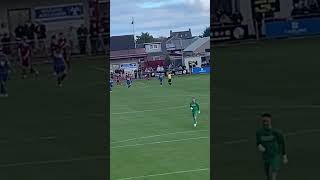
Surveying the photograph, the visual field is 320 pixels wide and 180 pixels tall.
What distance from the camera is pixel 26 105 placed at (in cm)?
1559

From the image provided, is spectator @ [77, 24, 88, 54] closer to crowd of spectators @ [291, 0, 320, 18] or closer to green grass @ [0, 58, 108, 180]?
green grass @ [0, 58, 108, 180]

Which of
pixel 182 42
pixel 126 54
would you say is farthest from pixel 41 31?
pixel 182 42

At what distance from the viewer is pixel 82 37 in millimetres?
21578

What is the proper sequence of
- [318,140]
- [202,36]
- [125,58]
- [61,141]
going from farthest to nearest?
1. [202,36]
2. [125,58]
3. [61,141]
4. [318,140]

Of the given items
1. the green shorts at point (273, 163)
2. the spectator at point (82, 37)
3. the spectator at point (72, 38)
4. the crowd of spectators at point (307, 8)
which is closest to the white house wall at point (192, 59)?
the crowd of spectators at point (307, 8)

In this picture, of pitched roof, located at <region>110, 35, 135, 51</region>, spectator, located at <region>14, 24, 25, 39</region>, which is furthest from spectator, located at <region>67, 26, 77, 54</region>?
pitched roof, located at <region>110, 35, 135, 51</region>

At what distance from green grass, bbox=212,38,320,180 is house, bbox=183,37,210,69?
60.2 ft

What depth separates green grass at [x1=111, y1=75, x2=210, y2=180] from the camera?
1027 cm

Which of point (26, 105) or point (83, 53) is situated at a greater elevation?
point (83, 53)

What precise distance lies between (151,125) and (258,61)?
850 centimetres

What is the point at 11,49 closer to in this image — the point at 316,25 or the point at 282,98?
the point at 282,98

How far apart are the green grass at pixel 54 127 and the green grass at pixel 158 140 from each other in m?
0.66

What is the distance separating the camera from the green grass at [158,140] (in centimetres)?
1027

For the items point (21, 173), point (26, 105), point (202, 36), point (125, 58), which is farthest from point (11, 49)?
point (202, 36)
